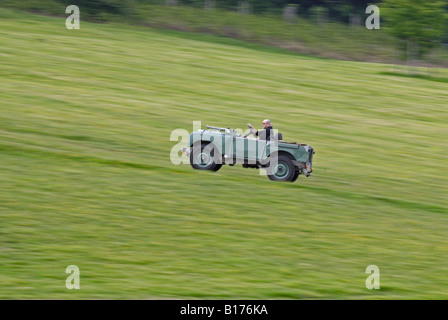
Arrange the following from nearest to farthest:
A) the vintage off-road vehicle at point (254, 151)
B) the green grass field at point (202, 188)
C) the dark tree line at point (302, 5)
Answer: the green grass field at point (202, 188) → the vintage off-road vehicle at point (254, 151) → the dark tree line at point (302, 5)

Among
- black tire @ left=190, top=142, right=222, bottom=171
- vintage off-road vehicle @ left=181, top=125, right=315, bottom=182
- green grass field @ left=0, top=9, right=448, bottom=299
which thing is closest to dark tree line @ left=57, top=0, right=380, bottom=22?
green grass field @ left=0, top=9, right=448, bottom=299

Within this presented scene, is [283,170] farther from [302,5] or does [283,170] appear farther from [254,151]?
[302,5]

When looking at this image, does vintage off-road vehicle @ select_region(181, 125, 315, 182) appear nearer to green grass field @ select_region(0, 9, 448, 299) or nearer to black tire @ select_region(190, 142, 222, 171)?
black tire @ select_region(190, 142, 222, 171)

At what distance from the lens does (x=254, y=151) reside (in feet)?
53.6

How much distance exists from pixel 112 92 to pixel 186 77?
460 cm

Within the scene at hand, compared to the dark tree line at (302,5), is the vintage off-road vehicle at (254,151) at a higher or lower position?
lower

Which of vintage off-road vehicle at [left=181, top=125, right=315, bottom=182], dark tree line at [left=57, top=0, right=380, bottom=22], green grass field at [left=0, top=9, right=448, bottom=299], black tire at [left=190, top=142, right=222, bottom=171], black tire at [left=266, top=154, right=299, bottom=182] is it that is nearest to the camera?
green grass field at [left=0, top=9, right=448, bottom=299]

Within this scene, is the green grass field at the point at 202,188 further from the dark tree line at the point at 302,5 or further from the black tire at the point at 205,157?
the dark tree line at the point at 302,5

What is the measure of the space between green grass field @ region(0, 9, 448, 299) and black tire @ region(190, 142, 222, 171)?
34cm

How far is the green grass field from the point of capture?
38.0 feet

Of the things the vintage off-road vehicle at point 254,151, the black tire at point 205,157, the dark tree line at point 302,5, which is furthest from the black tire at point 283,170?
the dark tree line at point 302,5

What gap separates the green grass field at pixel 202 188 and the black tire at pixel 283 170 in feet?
0.80

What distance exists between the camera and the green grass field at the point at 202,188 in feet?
38.0

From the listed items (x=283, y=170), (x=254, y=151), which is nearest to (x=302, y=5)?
(x=283, y=170)
